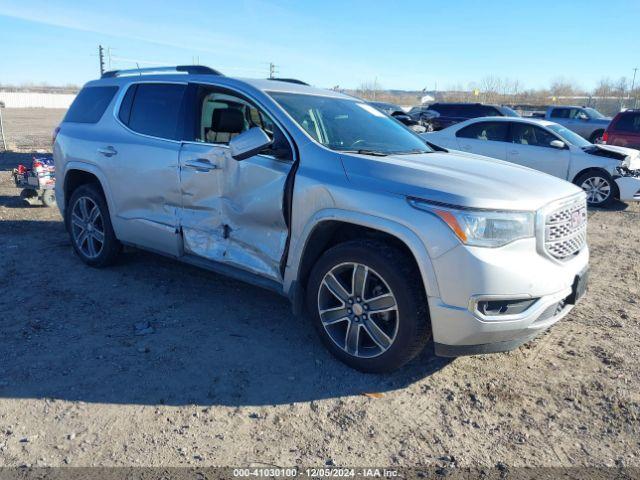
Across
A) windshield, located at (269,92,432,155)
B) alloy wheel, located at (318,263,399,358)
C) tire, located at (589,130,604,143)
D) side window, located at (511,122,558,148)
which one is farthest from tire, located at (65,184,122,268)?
tire, located at (589,130,604,143)

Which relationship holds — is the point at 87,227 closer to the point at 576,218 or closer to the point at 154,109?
the point at 154,109

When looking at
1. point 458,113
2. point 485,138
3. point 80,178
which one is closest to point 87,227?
point 80,178

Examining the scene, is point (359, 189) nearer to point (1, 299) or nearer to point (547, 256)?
point (547, 256)

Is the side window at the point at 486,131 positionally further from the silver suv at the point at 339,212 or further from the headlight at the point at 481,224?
the headlight at the point at 481,224

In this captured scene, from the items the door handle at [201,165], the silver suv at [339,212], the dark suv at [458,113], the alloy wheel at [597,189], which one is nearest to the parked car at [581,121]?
the dark suv at [458,113]

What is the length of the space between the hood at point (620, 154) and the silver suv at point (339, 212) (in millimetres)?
6636

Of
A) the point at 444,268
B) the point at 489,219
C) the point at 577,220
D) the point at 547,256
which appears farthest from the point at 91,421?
the point at 577,220

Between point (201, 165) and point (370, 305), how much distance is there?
72.4 inches

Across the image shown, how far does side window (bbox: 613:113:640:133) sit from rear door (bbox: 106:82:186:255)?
1316 centimetres

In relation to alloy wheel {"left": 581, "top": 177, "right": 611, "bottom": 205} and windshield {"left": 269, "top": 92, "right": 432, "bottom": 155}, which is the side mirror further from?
alloy wheel {"left": 581, "top": 177, "right": 611, "bottom": 205}

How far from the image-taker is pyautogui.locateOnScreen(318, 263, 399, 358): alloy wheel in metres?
3.37

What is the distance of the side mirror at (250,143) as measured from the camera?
3703mm

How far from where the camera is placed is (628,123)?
1387 cm

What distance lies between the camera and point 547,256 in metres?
3.17
